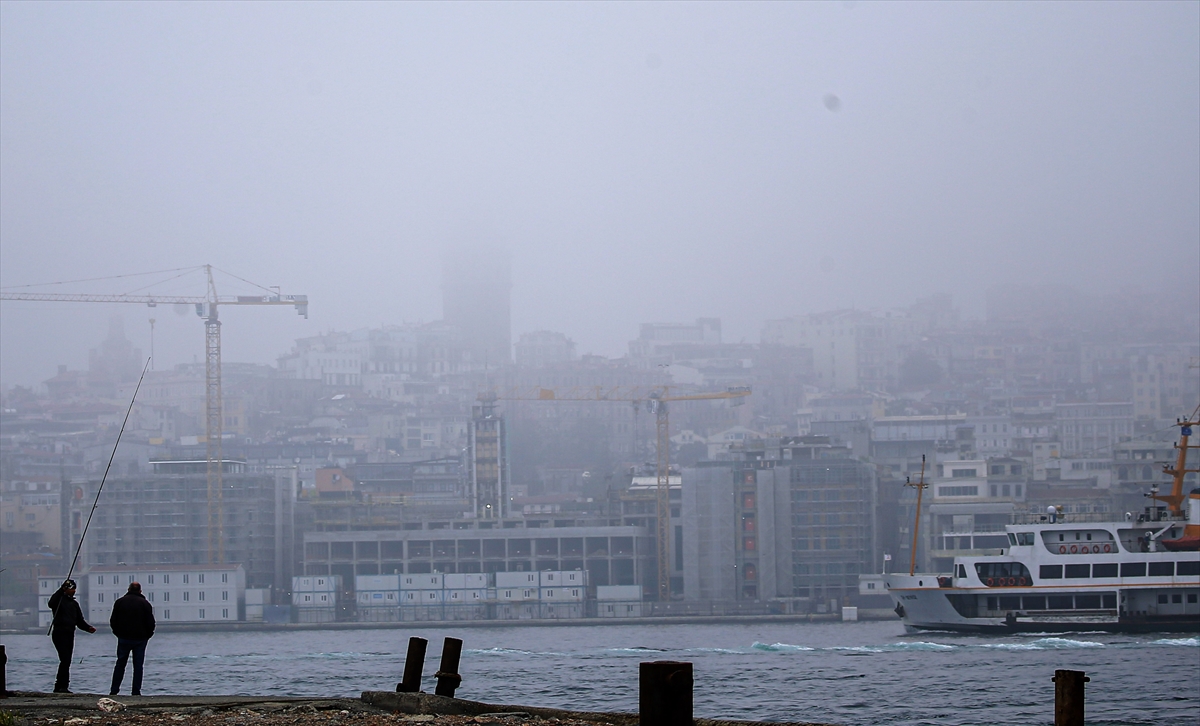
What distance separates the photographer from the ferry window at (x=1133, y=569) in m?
35.7

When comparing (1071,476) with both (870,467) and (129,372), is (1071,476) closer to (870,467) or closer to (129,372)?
(870,467)

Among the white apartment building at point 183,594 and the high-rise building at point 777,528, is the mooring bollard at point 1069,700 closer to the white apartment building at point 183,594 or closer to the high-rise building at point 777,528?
the white apartment building at point 183,594

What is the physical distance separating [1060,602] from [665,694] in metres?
31.6

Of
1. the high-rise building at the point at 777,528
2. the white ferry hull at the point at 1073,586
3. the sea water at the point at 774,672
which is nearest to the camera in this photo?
the sea water at the point at 774,672

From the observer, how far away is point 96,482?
68.8 m

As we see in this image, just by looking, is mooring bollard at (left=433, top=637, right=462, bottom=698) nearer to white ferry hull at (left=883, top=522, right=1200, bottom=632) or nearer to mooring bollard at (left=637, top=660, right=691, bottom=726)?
mooring bollard at (left=637, top=660, right=691, bottom=726)

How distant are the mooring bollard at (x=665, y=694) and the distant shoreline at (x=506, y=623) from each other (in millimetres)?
48854

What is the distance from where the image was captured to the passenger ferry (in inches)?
1404

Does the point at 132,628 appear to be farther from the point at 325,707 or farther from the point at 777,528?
the point at 777,528

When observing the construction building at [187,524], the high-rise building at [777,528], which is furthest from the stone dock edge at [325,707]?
the construction building at [187,524]

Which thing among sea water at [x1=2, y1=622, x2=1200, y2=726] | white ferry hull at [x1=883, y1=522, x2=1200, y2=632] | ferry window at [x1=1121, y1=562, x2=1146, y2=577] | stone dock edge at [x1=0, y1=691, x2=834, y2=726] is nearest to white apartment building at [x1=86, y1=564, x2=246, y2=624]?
sea water at [x1=2, y1=622, x2=1200, y2=726]

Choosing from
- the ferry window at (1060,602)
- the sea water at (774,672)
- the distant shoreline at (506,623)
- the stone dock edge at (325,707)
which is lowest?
the distant shoreline at (506,623)

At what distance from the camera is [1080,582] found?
35.8 meters

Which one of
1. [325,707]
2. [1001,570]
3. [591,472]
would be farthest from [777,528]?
[325,707]
